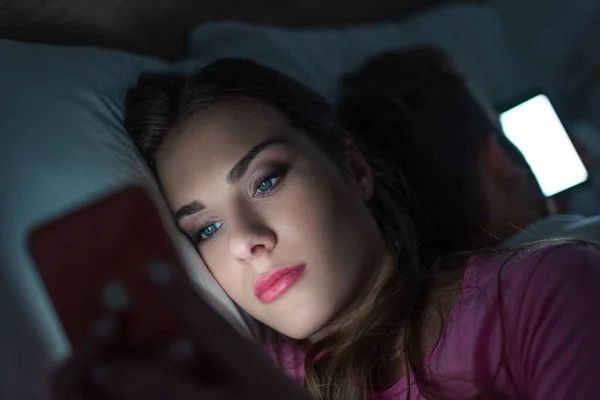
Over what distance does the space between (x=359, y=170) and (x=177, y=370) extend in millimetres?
290

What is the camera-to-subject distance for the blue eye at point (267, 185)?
1.93ft

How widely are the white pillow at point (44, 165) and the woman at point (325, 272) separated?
0.02 meters

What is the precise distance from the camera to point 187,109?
2.00 feet

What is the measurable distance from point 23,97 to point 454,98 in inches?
18.4

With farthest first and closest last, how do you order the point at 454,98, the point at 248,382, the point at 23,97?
the point at 454,98 → the point at 23,97 → the point at 248,382

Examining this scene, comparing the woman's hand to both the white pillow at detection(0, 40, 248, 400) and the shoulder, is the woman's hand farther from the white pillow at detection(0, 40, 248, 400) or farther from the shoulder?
the shoulder

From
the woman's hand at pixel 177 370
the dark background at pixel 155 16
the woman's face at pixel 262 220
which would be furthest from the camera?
the dark background at pixel 155 16

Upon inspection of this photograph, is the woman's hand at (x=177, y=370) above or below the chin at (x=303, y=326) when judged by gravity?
above

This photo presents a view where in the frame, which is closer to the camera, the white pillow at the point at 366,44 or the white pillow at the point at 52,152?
the white pillow at the point at 52,152

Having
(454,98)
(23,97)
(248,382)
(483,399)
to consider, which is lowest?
(483,399)

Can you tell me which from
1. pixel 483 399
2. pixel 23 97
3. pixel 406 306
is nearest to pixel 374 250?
pixel 406 306

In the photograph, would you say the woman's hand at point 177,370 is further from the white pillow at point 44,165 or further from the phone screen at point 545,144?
the phone screen at point 545,144

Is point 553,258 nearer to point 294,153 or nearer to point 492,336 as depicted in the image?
point 492,336

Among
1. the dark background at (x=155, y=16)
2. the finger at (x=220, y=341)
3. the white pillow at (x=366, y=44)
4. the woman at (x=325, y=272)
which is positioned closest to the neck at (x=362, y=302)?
the woman at (x=325, y=272)
